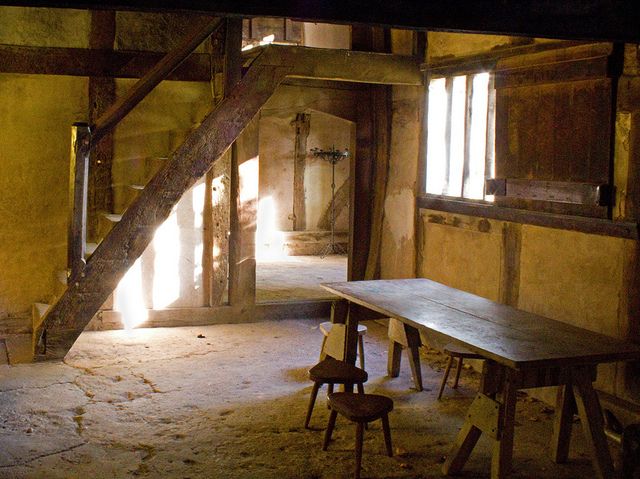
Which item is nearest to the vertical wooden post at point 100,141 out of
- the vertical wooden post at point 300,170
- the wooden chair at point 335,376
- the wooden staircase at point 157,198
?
the wooden staircase at point 157,198

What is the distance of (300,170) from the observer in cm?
1555

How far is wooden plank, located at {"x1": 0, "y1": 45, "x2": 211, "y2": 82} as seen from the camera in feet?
27.5

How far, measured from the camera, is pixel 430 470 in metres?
5.18

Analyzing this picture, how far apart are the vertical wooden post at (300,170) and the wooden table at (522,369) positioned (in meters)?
9.94

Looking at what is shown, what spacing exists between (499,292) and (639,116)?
2274mm

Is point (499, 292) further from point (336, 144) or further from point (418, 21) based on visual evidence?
point (336, 144)

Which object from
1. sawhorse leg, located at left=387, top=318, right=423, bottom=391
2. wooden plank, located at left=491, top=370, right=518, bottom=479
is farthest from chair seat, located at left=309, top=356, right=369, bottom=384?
sawhorse leg, located at left=387, top=318, right=423, bottom=391

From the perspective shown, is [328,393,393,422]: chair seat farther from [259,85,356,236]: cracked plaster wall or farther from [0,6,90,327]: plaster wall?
[259,85,356,236]: cracked plaster wall

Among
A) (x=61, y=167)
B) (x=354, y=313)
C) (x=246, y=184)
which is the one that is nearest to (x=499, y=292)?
(x=354, y=313)

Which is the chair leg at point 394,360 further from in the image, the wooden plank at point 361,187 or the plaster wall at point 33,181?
the plaster wall at point 33,181

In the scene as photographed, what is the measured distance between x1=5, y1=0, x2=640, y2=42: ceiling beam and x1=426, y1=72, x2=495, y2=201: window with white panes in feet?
13.5

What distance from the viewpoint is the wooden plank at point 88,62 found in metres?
8.38

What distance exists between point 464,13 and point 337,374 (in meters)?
3.18

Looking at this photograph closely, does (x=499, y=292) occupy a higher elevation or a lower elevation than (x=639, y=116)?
lower
